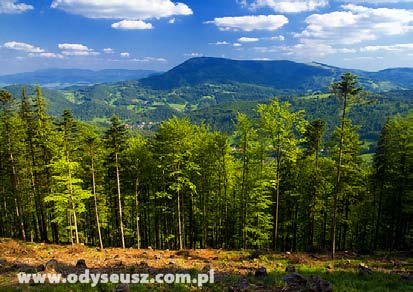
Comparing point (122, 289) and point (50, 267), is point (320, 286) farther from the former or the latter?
point (50, 267)

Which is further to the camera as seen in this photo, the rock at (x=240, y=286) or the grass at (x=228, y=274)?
the grass at (x=228, y=274)

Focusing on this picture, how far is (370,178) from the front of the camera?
1316 inches

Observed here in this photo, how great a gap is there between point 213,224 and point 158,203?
322 inches

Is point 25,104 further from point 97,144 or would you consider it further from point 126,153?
point 126,153

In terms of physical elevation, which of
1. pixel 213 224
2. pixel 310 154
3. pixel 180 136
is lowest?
pixel 213 224

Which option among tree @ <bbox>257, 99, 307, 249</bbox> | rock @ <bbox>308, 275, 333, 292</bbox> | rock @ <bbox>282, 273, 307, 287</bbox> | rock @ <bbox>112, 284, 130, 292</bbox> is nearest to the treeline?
tree @ <bbox>257, 99, 307, 249</bbox>

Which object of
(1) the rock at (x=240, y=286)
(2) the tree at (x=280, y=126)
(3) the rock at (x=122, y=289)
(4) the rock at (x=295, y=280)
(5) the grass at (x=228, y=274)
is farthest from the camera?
(2) the tree at (x=280, y=126)

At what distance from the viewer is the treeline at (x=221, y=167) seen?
27.9 m

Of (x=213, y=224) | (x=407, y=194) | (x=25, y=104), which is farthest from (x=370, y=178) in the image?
(x=25, y=104)

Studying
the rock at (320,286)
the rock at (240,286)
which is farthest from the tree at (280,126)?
the rock at (320,286)

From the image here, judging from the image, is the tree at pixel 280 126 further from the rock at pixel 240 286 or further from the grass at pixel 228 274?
the rock at pixel 240 286

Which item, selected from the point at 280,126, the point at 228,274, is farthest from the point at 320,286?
the point at 280,126

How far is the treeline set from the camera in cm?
2787

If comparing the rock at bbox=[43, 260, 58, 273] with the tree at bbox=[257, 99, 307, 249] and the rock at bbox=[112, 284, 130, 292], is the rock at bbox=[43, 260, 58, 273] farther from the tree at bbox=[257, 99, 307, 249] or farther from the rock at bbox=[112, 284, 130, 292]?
the tree at bbox=[257, 99, 307, 249]
